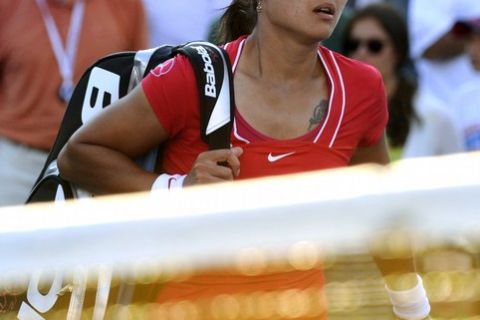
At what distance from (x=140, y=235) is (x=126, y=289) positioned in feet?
2.30

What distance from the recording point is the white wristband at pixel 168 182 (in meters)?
3.54

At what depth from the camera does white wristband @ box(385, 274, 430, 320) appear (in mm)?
3770

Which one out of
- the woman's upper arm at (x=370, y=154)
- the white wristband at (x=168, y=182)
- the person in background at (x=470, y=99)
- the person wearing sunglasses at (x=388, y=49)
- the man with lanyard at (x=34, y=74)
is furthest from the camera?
the person wearing sunglasses at (x=388, y=49)

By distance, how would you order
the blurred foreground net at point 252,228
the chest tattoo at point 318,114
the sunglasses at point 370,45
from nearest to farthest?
the blurred foreground net at point 252,228 → the chest tattoo at point 318,114 → the sunglasses at point 370,45

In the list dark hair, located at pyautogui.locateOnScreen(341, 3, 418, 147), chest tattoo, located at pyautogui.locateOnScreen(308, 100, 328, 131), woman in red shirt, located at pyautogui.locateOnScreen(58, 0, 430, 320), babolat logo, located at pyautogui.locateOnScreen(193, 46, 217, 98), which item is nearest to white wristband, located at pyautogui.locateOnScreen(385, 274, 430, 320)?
woman in red shirt, located at pyautogui.locateOnScreen(58, 0, 430, 320)

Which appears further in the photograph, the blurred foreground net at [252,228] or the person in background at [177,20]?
the person in background at [177,20]

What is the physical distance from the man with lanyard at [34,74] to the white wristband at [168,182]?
7.42ft

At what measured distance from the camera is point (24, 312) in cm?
351

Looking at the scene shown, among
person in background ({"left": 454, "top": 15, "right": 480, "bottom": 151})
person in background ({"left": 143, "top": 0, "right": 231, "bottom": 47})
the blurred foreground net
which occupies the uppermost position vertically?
the blurred foreground net

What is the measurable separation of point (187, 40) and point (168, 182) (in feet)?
9.49

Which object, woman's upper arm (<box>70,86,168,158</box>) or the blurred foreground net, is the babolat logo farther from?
the blurred foreground net

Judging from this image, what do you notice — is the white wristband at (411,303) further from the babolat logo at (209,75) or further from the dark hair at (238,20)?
the dark hair at (238,20)

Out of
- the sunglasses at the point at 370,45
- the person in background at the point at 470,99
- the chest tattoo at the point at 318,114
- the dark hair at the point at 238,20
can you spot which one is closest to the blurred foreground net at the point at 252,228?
the chest tattoo at the point at 318,114

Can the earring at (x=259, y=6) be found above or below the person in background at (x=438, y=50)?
above
